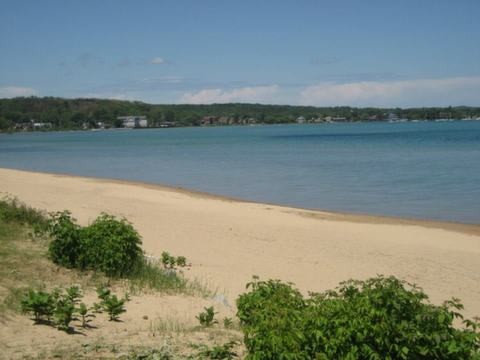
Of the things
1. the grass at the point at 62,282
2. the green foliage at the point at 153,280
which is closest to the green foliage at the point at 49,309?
the grass at the point at 62,282

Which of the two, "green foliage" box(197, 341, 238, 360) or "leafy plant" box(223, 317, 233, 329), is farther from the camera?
"leafy plant" box(223, 317, 233, 329)

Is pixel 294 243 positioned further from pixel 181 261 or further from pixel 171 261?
pixel 171 261

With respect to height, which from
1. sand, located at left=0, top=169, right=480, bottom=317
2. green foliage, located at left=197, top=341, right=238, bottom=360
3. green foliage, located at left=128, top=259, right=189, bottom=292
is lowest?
sand, located at left=0, top=169, right=480, bottom=317

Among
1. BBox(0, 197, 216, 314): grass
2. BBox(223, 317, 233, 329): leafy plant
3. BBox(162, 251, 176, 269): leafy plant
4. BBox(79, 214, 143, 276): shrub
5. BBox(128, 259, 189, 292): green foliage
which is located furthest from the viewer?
BBox(162, 251, 176, 269): leafy plant

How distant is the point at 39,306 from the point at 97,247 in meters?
2.45

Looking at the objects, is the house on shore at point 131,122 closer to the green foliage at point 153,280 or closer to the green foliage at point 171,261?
the green foliage at point 171,261

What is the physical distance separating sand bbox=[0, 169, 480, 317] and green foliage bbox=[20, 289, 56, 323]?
10.3ft

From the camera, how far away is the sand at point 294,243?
11.0 metres

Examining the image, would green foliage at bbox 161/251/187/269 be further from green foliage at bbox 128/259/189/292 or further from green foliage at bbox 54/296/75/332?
green foliage at bbox 54/296/75/332

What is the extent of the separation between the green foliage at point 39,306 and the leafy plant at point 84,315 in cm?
29

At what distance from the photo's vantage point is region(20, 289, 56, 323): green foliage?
6168mm

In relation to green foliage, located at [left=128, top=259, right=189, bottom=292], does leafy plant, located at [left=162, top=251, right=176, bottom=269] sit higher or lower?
lower

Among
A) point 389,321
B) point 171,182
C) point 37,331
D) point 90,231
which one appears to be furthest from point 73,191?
point 389,321

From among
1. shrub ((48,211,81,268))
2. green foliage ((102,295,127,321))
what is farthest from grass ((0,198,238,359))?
green foliage ((102,295,127,321))
